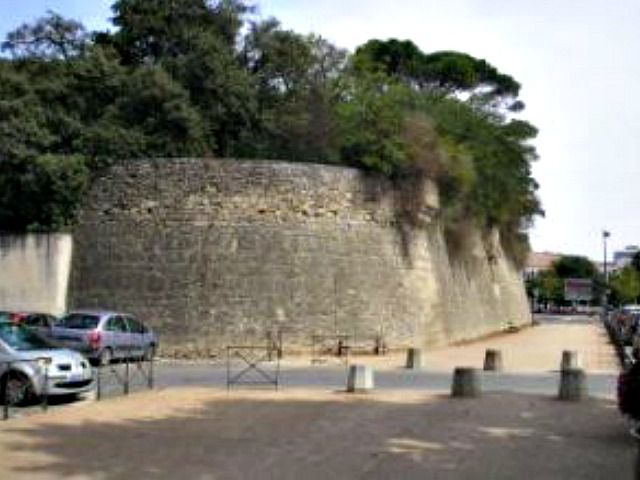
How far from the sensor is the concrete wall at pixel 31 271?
36750mm

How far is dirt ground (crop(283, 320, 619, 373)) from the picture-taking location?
106 feet

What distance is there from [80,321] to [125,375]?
9128 millimetres

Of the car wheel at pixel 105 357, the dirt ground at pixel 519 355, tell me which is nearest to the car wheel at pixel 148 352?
the car wheel at pixel 105 357

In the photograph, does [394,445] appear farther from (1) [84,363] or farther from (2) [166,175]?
(2) [166,175]

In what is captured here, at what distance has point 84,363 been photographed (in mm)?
20391

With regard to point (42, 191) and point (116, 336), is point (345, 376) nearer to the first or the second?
point (116, 336)

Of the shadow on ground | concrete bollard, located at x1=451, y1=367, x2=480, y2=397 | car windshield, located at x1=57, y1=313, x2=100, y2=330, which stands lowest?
the shadow on ground

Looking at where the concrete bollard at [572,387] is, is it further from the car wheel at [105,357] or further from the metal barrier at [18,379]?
the car wheel at [105,357]

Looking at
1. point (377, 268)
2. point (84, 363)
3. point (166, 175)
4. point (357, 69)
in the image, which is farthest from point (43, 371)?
point (357, 69)

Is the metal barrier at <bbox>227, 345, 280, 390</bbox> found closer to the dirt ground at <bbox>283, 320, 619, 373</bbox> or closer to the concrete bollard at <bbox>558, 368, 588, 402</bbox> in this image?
the dirt ground at <bbox>283, 320, 619, 373</bbox>

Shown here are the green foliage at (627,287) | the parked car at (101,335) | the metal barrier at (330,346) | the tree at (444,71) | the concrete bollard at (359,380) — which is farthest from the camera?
the green foliage at (627,287)

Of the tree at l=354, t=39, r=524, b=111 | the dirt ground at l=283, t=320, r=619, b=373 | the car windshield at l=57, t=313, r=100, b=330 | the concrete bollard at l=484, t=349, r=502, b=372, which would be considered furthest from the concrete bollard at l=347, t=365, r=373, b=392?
the tree at l=354, t=39, r=524, b=111

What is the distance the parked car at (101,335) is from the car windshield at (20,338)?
27.9 ft

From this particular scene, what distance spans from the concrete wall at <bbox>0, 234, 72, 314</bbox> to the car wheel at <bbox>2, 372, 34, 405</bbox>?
18.0m
